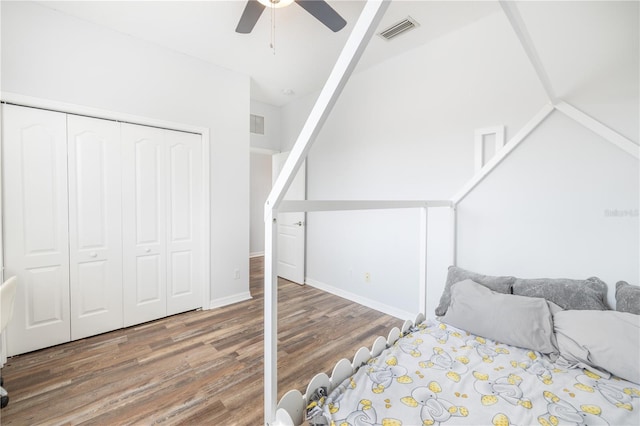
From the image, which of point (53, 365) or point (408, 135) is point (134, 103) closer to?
point (53, 365)

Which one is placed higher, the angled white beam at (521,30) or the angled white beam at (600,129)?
the angled white beam at (521,30)

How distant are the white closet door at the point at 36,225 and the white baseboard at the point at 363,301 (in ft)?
8.78

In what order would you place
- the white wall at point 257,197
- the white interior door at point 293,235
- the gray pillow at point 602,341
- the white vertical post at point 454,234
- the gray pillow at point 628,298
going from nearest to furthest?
the gray pillow at point 602,341
the gray pillow at point 628,298
the white vertical post at point 454,234
the white interior door at point 293,235
the white wall at point 257,197

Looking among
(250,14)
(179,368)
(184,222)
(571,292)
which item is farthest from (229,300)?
(571,292)

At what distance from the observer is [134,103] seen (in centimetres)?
263

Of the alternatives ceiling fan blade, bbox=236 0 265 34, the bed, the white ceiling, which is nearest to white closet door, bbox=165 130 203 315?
the white ceiling

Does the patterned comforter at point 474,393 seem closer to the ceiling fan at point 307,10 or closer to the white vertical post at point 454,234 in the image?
the white vertical post at point 454,234

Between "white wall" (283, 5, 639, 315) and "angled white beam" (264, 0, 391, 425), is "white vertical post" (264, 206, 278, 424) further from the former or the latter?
"white wall" (283, 5, 639, 315)

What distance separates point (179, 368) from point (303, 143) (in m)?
2.04

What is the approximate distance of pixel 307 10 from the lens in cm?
186

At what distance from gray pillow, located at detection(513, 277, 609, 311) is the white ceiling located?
215 centimetres

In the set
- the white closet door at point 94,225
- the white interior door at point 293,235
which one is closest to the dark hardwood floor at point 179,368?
the white closet door at point 94,225

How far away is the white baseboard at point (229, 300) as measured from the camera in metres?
3.17

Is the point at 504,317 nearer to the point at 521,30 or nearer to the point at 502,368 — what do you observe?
the point at 502,368
